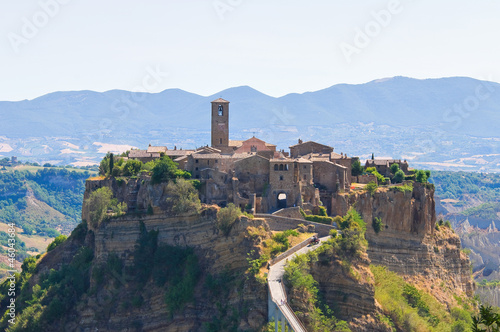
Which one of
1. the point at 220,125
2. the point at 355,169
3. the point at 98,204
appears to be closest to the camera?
the point at 98,204

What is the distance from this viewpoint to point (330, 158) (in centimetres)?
7956

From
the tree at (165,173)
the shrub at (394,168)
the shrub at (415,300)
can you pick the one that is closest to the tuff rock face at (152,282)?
the tree at (165,173)

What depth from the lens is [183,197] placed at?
7156 centimetres

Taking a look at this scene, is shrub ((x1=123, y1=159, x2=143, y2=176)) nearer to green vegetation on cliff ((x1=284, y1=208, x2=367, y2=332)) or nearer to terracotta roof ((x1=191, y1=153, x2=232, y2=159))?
terracotta roof ((x1=191, y1=153, x2=232, y2=159))

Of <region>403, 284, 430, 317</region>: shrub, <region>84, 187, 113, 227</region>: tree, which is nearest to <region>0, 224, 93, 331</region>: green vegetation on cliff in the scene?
<region>84, 187, 113, 227</region>: tree

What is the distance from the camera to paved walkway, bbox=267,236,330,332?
53062 mm

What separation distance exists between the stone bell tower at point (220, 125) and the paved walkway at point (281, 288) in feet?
68.2

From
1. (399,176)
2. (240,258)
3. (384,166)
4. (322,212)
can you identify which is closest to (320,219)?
(322,212)

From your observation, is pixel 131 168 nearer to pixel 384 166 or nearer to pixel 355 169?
pixel 355 169

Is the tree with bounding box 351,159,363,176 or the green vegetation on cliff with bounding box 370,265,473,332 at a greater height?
the tree with bounding box 351,159,363,176

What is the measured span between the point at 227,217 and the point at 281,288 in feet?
38.2

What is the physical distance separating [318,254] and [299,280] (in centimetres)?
587

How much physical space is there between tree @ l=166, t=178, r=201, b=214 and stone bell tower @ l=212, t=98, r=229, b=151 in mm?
12757

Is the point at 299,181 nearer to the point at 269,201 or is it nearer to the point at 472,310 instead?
the point at 269,201
